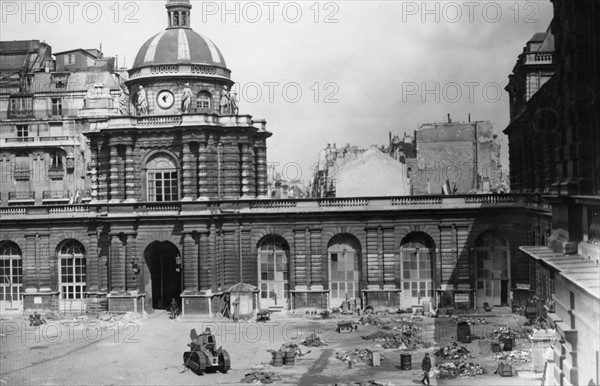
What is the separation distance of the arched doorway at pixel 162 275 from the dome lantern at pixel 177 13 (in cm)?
1406

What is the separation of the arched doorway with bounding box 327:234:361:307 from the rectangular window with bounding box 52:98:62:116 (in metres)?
34.8

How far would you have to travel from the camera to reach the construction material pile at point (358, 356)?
95.5ft

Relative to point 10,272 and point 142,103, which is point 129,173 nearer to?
point 142,103

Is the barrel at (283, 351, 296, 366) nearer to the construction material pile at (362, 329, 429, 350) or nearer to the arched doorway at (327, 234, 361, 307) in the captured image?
the construction material pile at (362, 329, 429, 350)

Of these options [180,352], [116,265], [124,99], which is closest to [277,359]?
[180,352]

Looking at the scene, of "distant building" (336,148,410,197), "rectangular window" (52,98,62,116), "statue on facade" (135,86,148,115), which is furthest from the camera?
"rectangular window" (52,98,62,116)

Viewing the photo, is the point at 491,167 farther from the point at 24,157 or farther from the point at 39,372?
the point at 39,372

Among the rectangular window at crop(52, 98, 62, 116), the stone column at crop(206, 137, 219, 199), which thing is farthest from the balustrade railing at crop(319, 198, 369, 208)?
the rectangular window at crop(52, 98, 62, 116)

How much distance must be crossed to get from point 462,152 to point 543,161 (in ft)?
110

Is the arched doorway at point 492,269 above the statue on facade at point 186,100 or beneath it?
beneath

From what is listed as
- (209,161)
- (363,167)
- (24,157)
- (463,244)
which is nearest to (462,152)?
(363,167)

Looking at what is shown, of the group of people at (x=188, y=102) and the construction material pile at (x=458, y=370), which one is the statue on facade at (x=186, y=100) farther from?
the construction material pile at (x=458, y=370)

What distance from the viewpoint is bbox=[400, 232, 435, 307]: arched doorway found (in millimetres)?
42750

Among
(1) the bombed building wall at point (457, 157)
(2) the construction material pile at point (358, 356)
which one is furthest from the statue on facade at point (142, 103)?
(1) the bombed building wall at point (457, 157)
